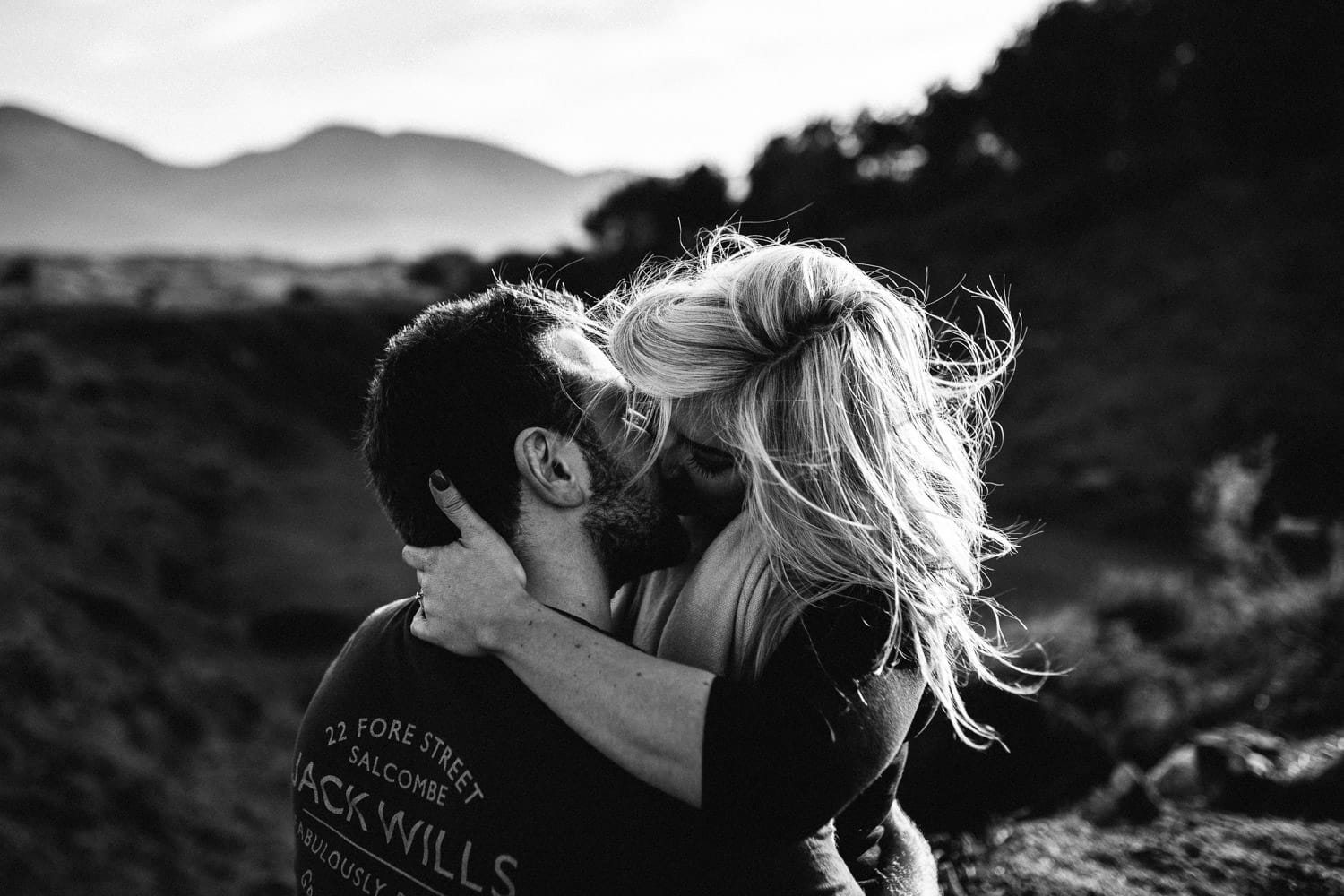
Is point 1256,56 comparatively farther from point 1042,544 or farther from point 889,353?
point 889,353

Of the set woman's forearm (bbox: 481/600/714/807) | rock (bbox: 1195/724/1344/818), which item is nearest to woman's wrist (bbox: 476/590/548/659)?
woman's forearm (bbox: 481/600/714/807)

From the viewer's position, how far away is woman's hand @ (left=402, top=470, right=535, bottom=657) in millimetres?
1928

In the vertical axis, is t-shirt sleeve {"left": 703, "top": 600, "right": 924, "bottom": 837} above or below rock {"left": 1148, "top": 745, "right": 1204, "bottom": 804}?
above

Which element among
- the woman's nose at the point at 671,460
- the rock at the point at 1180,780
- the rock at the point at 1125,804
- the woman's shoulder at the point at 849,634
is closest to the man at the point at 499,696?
the woman's nose at the point at 671,460

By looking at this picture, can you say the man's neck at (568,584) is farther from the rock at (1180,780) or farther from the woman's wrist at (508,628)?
the rock at (1180,780)

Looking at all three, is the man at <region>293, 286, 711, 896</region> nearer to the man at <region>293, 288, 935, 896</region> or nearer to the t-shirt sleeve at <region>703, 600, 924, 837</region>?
the man at <region>293, 288, 935, 896</region>

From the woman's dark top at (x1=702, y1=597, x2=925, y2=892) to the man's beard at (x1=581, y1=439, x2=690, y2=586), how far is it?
397 millimetres

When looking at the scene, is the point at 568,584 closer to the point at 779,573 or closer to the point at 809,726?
the point at 779,573

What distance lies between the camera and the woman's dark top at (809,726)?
1.69 m

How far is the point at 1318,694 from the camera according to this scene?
547cm

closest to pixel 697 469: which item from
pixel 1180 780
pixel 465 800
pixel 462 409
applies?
pixel 462 409

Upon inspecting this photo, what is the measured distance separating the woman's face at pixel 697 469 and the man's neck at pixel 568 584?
32 centimetres

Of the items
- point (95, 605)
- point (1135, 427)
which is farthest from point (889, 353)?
point (1135, 427)

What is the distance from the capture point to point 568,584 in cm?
213
